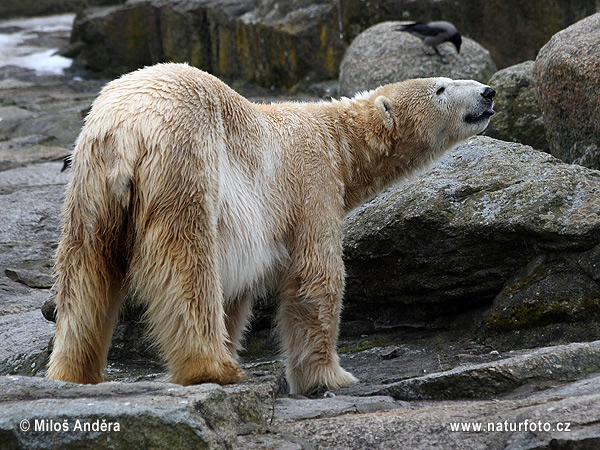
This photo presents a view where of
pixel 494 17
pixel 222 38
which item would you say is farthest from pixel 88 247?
pixel 222 38

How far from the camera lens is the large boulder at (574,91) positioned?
4.59m

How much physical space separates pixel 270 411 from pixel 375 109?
2.05 metres

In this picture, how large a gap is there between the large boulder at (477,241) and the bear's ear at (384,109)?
449 mm

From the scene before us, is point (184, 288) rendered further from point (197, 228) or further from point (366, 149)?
point (366, 149)

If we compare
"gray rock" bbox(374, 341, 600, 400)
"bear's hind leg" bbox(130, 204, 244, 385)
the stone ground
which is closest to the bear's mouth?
the stone ground

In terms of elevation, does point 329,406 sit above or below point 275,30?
below

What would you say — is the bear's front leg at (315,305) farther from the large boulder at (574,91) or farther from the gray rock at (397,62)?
the gray rock at (397,62)

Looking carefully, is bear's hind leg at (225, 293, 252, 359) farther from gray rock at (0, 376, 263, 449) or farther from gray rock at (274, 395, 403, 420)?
gray rock at (0, 376, 263, 449)

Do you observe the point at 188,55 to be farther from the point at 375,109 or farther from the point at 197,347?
the point at 197,347

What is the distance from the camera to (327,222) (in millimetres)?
3738

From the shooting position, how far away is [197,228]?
300 cm

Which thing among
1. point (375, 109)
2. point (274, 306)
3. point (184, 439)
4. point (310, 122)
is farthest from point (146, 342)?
point (184, 439)

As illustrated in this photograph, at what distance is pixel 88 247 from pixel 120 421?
3.24 ft

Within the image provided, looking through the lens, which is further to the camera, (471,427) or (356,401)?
(356,401)
